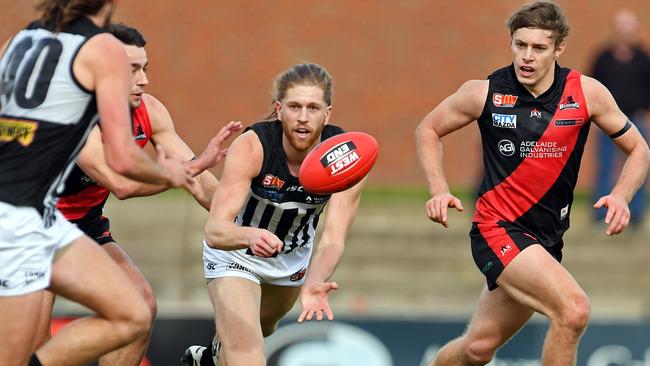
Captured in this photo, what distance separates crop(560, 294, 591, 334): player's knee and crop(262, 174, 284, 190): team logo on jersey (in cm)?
177

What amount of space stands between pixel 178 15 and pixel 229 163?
10386 mm

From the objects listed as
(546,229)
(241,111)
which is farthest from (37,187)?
(241,111)

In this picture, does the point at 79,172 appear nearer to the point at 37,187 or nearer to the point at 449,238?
the point at 37,187

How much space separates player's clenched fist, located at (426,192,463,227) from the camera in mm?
7082

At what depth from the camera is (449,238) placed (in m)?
14.0

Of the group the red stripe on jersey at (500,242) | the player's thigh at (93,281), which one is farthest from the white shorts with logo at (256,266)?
the player's thigh at (93,281)

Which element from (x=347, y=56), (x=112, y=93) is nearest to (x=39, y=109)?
(x=112, y=93)

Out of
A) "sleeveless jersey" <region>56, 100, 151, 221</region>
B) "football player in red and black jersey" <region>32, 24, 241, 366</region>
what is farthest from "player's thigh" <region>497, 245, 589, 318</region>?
"sleeveless jersey" <region>56, 100, 151, 221</region>

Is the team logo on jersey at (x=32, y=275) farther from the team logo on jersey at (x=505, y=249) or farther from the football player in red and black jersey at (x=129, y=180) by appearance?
the team logo on jersey at (x=505, y=249)

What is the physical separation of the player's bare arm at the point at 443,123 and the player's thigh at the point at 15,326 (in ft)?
8.34

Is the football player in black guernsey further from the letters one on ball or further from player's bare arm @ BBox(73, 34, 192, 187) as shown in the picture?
player's bare arm @ BBox(73, 34, 192, 187)

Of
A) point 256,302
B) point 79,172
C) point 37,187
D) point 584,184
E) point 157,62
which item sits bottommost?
point 584,184

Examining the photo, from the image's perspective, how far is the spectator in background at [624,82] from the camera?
1349 centimetres

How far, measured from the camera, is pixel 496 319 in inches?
297
